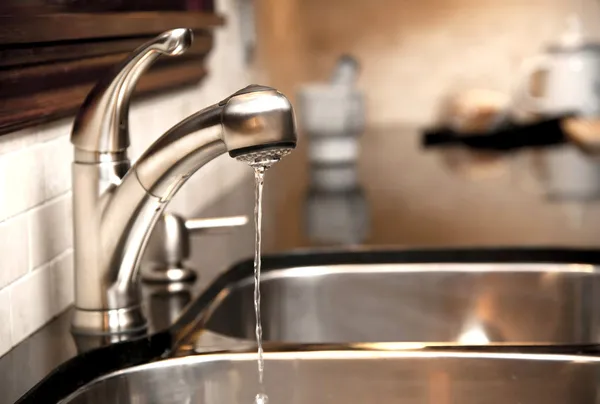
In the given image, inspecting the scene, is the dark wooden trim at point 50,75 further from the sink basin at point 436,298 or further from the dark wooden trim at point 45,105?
the sink basin at point 436,298

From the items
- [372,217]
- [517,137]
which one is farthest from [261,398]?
[517,137]

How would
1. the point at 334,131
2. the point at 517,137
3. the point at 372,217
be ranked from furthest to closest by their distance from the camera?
1. the point at 517,137
2. the point at 334,131
3. the point at 372,217

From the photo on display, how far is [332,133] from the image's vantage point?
1760 millimetres

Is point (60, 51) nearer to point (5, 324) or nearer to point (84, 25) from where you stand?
point (84, 25)

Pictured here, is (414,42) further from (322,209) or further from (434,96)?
(322,209)

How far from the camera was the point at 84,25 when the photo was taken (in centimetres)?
88

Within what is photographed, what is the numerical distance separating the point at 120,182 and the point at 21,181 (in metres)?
0.10

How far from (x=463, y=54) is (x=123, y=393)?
1.82 metres

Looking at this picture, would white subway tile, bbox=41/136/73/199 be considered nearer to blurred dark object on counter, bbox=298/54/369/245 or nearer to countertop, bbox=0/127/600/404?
countertop, bbox=0/127/600/404

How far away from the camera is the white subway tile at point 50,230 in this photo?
32.3 inches

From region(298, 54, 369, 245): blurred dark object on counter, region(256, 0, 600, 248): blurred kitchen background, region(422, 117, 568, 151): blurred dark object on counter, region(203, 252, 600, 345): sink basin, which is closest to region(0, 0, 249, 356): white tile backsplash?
region(203, 252, 600, 345): sink basin

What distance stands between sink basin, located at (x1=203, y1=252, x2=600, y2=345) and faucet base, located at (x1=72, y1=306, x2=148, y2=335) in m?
0.32

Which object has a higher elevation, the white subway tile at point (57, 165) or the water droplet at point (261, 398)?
the white subway tile at point (57, 165)

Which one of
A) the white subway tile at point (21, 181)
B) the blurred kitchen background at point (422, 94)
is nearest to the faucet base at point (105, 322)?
the white subway tile at point (21, 181)
